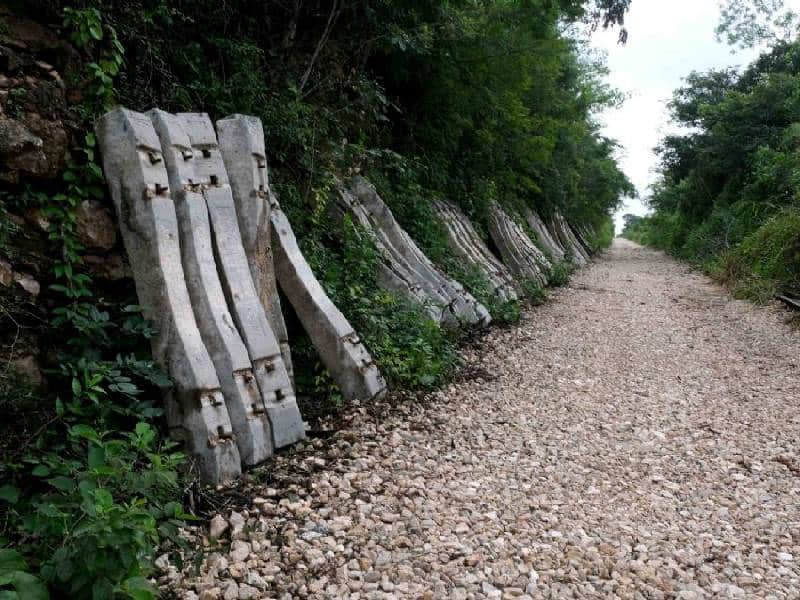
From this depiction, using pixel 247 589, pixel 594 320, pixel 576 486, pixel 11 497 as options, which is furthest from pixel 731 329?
pixel 11 497

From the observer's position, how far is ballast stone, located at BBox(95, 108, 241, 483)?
2.95 m

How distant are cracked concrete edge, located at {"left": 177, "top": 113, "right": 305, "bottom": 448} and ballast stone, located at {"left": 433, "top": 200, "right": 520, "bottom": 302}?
4880 millimetres

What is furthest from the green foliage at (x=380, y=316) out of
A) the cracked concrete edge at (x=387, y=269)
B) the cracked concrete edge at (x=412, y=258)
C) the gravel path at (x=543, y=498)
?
the cracked concrete edge at (x=412, y=258)

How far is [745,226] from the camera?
14977 mm

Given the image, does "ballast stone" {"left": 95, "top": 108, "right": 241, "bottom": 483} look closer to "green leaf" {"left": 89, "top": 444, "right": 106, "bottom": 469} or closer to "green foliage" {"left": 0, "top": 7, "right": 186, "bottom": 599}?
"green foliage" {"left": 0, "top": 7, "right": 186, "bottom": 599}

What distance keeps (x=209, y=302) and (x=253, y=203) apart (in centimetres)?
92

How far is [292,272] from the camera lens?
4.17 meters

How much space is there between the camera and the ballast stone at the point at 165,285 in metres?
2.95

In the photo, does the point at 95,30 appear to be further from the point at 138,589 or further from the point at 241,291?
the point at 138,589

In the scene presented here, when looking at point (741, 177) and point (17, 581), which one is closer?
point (17, 581)

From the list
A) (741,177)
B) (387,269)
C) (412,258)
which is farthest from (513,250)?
(741,177)

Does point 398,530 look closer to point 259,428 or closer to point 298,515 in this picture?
point 298,515

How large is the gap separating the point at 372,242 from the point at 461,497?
128 inches

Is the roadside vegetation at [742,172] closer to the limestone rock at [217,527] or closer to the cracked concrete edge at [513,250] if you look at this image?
the cracked concrete edge at [513,250]
